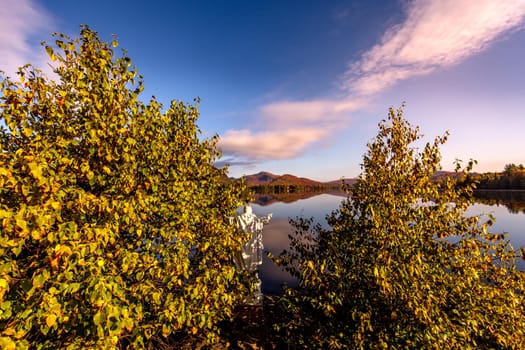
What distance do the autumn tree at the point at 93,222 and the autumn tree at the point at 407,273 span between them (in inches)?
109

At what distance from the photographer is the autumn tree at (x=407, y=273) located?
16.1ft

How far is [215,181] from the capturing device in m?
9.17

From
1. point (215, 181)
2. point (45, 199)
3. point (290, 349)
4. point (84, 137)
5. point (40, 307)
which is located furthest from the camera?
point (215, 181)

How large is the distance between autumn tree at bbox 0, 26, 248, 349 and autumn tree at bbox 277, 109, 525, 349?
9.09 ft

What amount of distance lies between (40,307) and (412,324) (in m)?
6.54

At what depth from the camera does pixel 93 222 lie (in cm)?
468

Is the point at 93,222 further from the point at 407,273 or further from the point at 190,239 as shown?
the point at 407,273

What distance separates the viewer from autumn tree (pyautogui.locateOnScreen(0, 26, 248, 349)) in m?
3.07

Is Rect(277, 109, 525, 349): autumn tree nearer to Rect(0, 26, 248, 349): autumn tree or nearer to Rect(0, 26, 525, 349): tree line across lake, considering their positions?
Rect(0, 26, 525, 349): tree line across lake

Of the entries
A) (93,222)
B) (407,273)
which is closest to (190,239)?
(93,222)

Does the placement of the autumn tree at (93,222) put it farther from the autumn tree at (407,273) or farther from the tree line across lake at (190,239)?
the autumn tree at (407,273)

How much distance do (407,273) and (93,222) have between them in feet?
20.5

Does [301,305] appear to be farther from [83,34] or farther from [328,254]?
[83,34]

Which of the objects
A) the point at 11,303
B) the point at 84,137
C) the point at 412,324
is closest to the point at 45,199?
the point at 11,303
